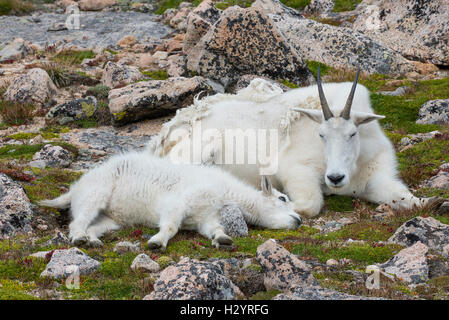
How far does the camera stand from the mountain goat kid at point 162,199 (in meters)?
8.56

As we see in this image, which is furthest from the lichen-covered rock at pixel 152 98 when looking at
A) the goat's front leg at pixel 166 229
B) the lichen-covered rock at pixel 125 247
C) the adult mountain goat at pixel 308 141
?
the lichen-covered rock at pixel 125 247

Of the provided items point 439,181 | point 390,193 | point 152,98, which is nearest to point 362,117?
point 390,193

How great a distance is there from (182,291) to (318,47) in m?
17.6

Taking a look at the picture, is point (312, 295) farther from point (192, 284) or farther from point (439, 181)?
point (439, 181)

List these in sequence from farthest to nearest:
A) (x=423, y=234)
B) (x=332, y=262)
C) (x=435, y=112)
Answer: (x=435, y=112)
(x=423, y=234)
(x=332, y=262)

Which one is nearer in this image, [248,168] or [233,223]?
[233,223]

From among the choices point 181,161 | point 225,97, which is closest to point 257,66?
point 225,97

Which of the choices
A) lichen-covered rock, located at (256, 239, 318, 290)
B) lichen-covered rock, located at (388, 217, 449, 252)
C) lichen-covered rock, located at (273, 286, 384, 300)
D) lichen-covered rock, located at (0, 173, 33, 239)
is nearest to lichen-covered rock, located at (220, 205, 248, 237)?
lichen-covered rock, located at (388, 217, 449, 252)

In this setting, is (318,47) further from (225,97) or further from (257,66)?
(225,97)

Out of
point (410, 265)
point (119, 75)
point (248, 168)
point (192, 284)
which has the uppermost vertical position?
point (192, 284)

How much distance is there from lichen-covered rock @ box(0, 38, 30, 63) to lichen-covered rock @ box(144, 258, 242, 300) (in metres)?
20.6

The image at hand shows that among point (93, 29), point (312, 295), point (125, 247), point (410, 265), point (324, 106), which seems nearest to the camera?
point (312, 295)

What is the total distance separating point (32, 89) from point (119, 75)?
3.03 meters

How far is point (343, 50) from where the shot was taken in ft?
68.6
